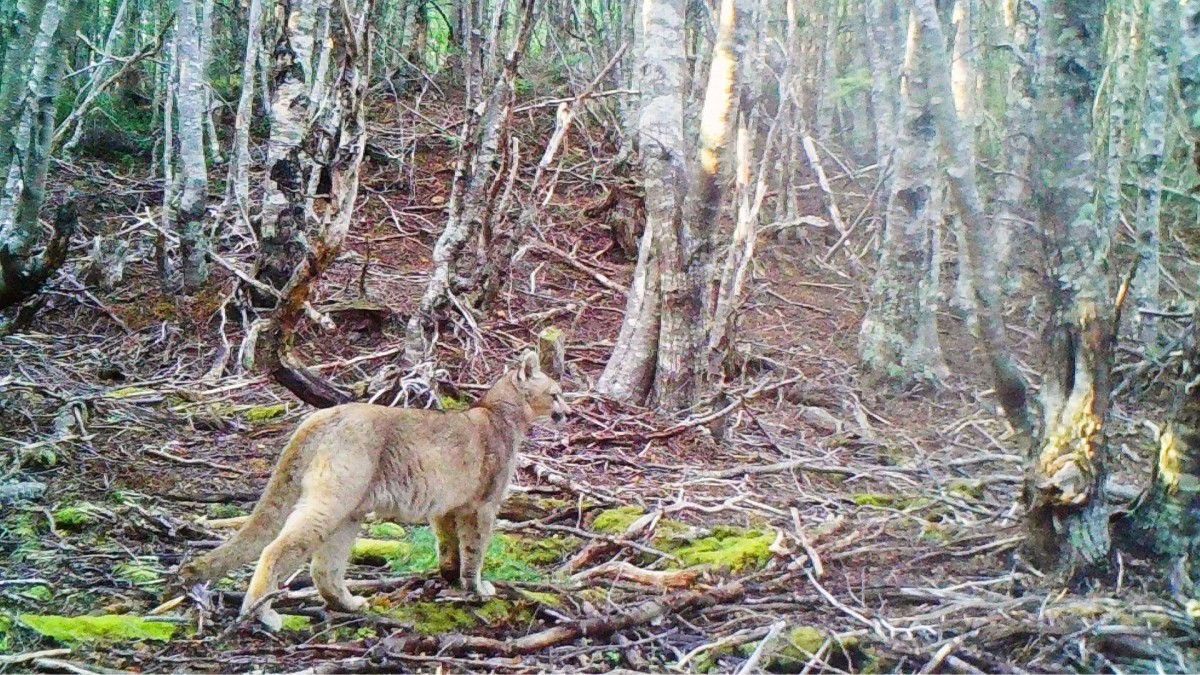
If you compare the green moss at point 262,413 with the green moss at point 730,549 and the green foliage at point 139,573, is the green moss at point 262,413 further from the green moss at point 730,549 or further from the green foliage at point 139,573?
the green moss at point 730,549

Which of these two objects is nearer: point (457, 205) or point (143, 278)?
point (457, 205)

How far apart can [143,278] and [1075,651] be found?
12745 millimetres

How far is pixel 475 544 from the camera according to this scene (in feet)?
19.1

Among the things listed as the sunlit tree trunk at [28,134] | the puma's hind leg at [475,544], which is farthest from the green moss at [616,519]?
the sunlit tree trunk at [28,134]

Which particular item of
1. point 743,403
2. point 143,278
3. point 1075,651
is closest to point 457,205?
point 743,403

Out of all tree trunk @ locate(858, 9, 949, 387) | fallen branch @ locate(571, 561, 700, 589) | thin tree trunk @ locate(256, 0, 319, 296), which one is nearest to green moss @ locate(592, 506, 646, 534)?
fallen branch @ locate(571, 561, 700, 589)

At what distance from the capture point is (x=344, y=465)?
5246 millimetres

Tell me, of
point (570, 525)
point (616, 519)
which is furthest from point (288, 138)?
point (616, 519)

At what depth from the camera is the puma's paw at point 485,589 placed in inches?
219

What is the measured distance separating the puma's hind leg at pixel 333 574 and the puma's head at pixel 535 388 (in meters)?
1.81

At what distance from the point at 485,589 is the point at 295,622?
3.46ft

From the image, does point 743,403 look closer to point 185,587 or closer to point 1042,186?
point 1042,186

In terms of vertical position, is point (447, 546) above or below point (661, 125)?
below

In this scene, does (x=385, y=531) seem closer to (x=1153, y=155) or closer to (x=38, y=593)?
(x=38, y=593)
